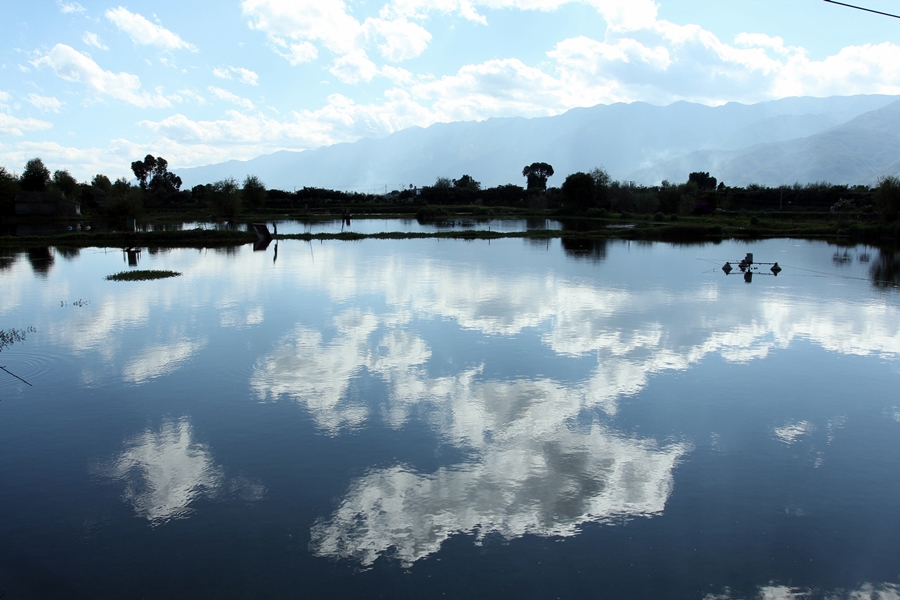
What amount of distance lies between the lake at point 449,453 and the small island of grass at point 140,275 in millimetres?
6750

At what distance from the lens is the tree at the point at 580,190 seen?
83812 mm

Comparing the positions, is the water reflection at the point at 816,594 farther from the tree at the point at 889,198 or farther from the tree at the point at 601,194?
the tree at the point at 601,194

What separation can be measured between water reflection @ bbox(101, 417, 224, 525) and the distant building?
8444 centimetres

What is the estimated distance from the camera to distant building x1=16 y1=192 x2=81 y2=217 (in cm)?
7675

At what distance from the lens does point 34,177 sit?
87.2 meters

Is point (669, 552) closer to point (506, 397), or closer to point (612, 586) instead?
point (612, 586)

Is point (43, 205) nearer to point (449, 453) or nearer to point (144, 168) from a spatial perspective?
point (144, 168)

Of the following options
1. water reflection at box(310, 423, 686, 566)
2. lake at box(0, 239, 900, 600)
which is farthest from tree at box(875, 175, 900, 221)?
water reflection at box(310, 423, 686, 566)

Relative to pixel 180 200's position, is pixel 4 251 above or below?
below

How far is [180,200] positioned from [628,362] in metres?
103

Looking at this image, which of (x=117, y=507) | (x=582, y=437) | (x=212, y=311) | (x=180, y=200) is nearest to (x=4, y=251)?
(x=212, y=311)

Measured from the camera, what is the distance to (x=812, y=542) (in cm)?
659

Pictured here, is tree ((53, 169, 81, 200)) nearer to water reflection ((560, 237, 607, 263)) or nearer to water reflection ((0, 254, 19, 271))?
water reflection ((0, 254, 19, 271))

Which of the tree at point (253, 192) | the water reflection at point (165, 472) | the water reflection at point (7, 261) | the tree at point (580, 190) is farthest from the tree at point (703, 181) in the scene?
the water reflection at point (165, 472)
